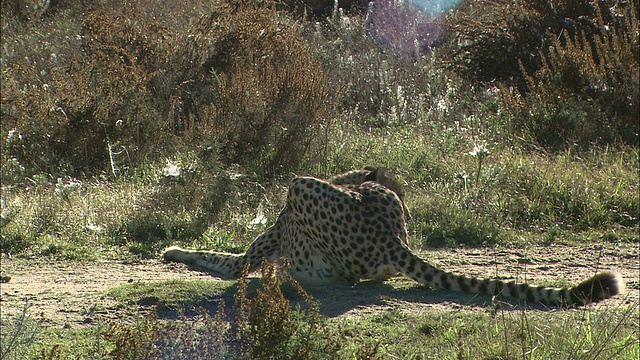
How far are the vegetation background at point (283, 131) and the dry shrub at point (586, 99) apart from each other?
22mm

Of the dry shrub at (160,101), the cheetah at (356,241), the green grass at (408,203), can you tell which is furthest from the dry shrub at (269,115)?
the cheetah at (356,241)

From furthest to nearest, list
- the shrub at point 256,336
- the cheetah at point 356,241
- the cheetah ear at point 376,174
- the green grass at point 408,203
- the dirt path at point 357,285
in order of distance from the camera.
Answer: the green grass at point 408,203 < the cheetah ear at point 376,174 < the cheetah at point 356,241 < the dirt path at point 357,285 < the shrub at point 256,336

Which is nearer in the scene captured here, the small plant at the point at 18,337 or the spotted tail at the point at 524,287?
the small plant at the point at 18,337

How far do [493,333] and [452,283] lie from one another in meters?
0.88

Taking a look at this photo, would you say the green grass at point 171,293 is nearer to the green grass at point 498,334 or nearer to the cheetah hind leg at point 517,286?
the green grass at point 498,334

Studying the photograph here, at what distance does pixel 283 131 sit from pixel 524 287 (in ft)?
13.8

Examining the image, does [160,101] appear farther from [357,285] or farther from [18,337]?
[18,337]

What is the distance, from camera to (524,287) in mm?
5449

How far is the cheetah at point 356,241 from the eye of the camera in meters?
5.70

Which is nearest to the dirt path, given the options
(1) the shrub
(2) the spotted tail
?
(2) the spotted tail

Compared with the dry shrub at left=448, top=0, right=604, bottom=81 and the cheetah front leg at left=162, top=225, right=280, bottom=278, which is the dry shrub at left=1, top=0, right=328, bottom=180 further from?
the dry shrub at left=448, top=0, right=604, bottom=81

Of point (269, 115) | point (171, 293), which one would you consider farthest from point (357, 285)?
point (269, 115)

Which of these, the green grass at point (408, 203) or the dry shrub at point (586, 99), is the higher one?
the dry shrub at point (586, 99)

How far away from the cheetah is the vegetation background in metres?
1.01
